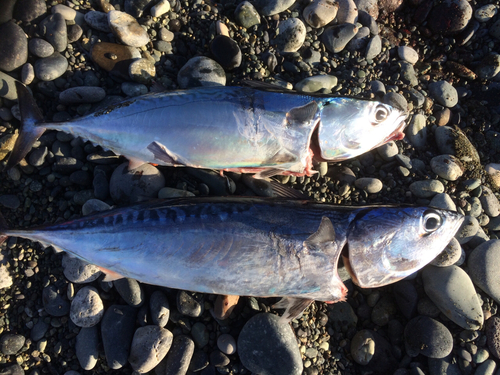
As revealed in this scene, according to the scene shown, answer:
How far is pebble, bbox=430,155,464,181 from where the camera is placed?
3.01m

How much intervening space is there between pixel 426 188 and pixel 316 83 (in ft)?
4.93

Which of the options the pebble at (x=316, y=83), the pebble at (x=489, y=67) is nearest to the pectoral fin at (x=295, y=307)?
the pebble at (x=316, y=83)

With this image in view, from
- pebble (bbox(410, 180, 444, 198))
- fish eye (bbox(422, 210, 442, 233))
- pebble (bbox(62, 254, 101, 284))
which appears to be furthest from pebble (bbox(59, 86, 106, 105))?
pebble (bbox(410, 180, 444, 198))

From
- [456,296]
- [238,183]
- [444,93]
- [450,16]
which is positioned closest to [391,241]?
[456,296]

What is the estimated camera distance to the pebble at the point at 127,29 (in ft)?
9.65

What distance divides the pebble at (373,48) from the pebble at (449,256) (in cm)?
213

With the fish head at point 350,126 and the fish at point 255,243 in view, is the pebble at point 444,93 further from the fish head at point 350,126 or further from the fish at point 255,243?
the fish at point 255,243

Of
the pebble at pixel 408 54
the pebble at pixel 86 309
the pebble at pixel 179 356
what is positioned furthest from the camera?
the pebble at pixel 408 54

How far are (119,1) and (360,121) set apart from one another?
274cm

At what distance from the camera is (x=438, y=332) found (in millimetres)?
2566

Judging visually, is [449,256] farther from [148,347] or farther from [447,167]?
[148,347]

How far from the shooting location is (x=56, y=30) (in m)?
2.91

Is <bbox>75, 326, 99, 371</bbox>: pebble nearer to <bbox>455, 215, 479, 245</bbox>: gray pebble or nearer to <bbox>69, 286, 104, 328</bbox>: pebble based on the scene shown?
<bbox>69, 286, 104, 328</bbox>: pebble

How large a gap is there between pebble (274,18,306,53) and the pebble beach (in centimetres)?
1
